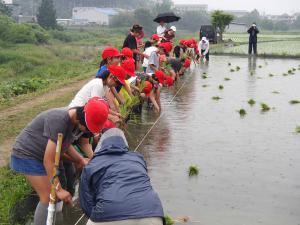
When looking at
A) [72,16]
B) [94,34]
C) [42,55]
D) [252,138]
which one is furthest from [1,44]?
[72,16]

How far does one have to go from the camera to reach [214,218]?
6.12 metres

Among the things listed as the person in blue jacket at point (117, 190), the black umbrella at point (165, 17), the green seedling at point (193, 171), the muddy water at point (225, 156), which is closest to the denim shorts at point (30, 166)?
the person in blue jacket at point (117, 190)

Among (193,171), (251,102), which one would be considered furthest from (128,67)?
(251,102)

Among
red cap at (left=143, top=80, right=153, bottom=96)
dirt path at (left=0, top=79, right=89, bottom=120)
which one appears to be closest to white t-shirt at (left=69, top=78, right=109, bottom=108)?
red cap at (left=143, top=80, right=153, bottom=96)

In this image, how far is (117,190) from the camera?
3.67 meters

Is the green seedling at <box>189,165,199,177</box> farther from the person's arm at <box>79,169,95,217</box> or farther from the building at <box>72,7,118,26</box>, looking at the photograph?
the building at <box>72,7,118,26</box>

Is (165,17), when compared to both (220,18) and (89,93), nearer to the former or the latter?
(89,93)

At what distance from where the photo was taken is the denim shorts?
15.5 feet

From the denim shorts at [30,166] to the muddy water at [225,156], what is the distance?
143 cm

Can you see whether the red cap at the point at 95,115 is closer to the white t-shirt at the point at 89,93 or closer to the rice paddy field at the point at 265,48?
the white t-shirt at the point at 89,93

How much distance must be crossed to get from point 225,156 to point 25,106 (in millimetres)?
5466

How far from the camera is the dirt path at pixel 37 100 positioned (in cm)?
1120

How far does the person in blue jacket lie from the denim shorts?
2.87 ft

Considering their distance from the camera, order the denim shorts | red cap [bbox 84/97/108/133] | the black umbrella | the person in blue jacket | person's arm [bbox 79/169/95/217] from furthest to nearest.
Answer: the black umbrella
the denim shorts
red cap [bbox 84/97/108/133]
person's arm [bbox 79/169/95/217]
the person in blue jacket
